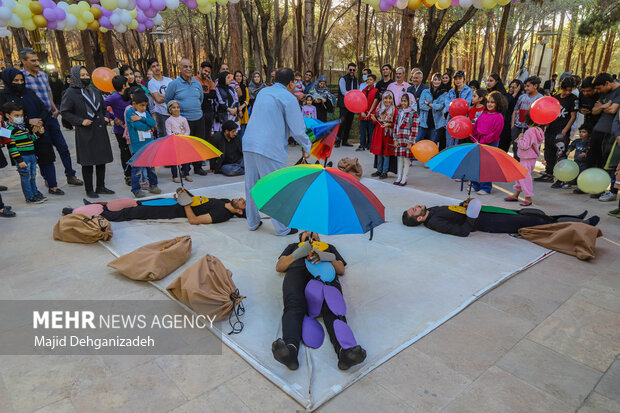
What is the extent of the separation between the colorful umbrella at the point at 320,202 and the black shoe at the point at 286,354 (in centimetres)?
74

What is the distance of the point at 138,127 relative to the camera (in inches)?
225

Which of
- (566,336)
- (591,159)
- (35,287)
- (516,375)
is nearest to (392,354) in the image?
(516,375)

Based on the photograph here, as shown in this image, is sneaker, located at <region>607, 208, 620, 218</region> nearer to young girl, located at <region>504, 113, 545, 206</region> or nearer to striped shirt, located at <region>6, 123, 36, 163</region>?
young girl, located at <region>504, 113, 545, 206</region>

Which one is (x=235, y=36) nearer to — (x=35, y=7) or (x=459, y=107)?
(x=35, y=7)

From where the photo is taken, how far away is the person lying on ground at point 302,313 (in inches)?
91.9

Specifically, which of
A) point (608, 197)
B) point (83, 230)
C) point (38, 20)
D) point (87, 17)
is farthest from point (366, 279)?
point (87, 17)

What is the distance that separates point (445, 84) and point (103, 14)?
8932 millimetres

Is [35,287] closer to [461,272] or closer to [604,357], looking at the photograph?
[461,272]

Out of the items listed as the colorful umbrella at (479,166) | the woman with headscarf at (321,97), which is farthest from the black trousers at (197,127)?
the colorful umbrella at (479,166)

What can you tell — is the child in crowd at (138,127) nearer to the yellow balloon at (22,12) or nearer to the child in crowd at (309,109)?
the child in crowd at (309,109)

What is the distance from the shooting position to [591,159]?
20.9ft

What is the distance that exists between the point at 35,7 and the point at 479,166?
33.9ft

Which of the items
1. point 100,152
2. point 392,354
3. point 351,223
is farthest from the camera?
point 100,152

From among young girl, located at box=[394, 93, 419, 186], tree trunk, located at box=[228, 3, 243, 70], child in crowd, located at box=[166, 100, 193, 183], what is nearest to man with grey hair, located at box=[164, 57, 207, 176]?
child in crowd, located at box=[166, 100, 193, 183]
